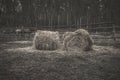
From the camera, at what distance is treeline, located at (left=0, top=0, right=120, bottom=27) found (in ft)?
53.9

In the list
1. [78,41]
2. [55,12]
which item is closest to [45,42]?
[78,41]

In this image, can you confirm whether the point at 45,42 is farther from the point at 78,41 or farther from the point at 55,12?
the point at 55,12

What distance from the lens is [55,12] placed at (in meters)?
17.3

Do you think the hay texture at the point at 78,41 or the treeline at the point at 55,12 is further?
the treeline at the point at 55,12

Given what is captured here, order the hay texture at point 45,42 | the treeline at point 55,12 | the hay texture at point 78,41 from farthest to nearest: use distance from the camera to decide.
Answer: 1. the treeline at point 55,12
2. the hay texture at point 45,42
3. the hay texture at point 78,41

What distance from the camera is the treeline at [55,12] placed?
1644 centimetres

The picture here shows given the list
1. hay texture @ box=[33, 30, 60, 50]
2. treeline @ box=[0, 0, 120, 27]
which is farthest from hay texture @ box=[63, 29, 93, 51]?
treeline @ box=[0, 0, 120, 27]

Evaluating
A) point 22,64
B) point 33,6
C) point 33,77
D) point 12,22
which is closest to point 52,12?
point 33,6

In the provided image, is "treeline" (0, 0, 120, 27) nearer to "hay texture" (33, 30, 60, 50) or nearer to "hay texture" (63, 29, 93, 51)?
"hay texture" (33, 30, 60, 50)

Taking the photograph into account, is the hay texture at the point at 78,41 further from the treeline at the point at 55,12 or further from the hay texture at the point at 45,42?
the treeline at the point at 55,12

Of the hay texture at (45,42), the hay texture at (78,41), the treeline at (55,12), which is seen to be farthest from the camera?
the treeline at (55,12)

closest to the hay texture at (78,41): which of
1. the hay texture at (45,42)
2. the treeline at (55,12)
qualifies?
the hay texture at (45,42)

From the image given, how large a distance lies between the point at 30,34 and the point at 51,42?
275 inches

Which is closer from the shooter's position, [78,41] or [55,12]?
[78,41]
